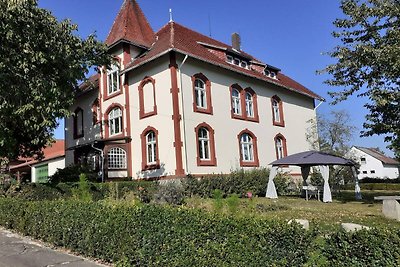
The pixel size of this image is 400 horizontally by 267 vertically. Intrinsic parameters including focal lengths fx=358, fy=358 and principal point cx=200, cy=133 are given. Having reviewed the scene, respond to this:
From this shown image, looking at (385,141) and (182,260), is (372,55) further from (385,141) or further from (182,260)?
(182,260)

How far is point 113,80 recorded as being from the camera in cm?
2520

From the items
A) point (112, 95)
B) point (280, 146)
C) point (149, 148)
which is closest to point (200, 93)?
point (149, 148)

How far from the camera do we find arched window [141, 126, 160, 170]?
21.5 metres

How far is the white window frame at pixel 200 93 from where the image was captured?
22.1m

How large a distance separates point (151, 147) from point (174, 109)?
3.20 meters

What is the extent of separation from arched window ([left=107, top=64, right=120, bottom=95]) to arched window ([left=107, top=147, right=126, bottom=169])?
14.3ft

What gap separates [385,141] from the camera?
13195mm

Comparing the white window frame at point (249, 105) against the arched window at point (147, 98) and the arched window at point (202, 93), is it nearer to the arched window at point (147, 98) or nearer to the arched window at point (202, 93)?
the arched window at point (202, 93)

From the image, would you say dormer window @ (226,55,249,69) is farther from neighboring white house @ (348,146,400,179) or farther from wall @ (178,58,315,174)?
neighboring white house @ (348,146,400,179)

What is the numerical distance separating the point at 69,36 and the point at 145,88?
21.1 feet

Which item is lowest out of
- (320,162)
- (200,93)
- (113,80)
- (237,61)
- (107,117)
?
(320,162)

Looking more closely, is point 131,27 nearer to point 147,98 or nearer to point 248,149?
point 147,98

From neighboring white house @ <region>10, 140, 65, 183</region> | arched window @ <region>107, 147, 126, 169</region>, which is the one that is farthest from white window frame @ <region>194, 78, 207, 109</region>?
neighboring white house @ <region>10, 140, 65, 183</region>

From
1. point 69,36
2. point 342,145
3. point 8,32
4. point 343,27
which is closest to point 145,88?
point 69,36
